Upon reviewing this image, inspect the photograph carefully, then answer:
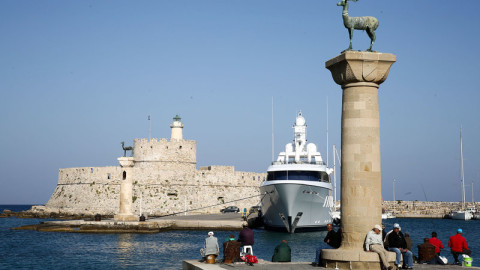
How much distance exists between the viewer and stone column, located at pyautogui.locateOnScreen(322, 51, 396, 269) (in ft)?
42.4

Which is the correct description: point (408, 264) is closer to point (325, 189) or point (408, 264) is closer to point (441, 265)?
point (441, 265)

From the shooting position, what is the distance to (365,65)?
42.9 feet

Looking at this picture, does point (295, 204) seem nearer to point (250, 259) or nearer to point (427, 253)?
point (427, 253)

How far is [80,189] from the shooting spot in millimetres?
65125

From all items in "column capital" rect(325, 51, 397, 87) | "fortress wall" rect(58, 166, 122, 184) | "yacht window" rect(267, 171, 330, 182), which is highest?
"fortress wall" rect(58, 166, 122, 184)

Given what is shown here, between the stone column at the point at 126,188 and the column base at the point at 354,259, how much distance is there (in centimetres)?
3020

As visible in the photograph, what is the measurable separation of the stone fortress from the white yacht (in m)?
17.6

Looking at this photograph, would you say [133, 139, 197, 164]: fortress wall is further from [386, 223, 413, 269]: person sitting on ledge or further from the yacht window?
[386, 223, 413, 269]: person sitting on ledge

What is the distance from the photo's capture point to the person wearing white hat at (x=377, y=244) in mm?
12398

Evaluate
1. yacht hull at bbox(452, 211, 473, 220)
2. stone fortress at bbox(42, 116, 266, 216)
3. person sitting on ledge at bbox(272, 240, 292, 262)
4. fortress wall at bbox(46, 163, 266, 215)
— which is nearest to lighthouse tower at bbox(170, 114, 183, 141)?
stone fortress at bbox(42, 116, 266, 216)

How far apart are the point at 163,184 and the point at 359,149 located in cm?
4938

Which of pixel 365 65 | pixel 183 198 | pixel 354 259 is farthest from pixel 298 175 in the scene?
pixel 354 259

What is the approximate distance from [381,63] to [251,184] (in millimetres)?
A: 54514

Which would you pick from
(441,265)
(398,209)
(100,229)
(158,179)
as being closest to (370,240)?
(441,265)
